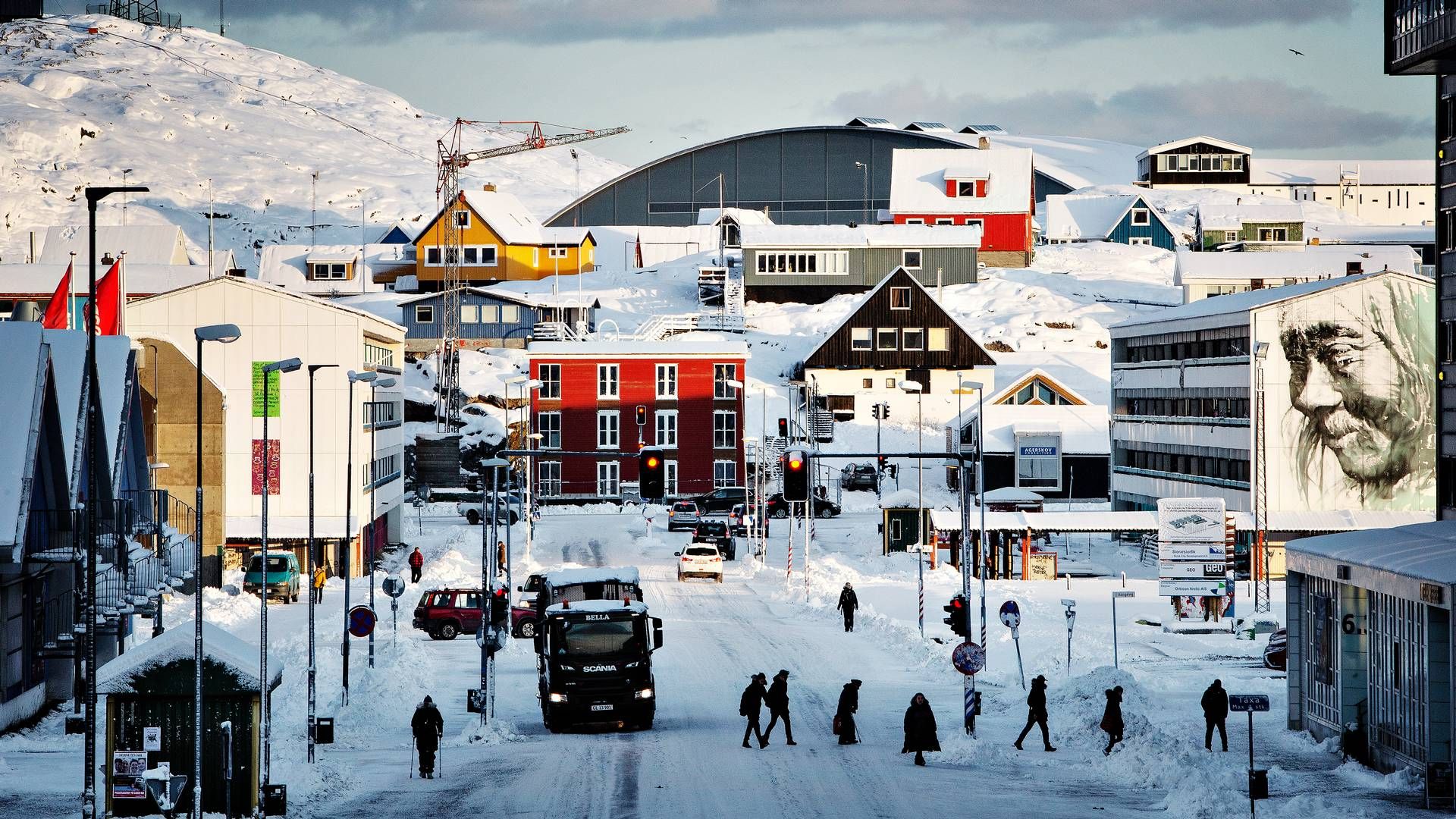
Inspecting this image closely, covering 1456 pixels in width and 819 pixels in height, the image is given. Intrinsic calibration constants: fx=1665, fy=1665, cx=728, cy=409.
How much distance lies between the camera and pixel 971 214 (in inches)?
5064

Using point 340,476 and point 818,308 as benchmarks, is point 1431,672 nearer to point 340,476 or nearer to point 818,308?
point 340,476

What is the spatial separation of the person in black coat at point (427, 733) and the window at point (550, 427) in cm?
6018

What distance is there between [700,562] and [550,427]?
91.0 ft

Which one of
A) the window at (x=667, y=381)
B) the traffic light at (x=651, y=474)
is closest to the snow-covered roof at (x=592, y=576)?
the traffic light at (x=651, y=474)

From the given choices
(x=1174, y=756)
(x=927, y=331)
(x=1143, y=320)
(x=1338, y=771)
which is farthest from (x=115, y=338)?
(x=927, y=331)

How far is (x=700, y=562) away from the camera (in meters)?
62.7

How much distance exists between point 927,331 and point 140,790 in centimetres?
8247

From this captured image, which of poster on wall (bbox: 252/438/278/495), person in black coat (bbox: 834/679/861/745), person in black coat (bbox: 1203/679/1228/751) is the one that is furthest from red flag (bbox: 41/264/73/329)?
person in black coat (bbox: 1203/679/1228/751)

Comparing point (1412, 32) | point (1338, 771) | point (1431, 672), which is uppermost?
point (1412, 32)

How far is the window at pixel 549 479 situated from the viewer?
89812 millimetres

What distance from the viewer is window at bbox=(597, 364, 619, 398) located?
289ft

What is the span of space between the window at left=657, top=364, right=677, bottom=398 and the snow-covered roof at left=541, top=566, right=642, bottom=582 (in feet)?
148

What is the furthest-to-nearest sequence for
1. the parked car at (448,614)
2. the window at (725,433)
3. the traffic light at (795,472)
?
1. the window at (725,433)
2. the parked car at (448,614)
3. the traffic light at (795,472)

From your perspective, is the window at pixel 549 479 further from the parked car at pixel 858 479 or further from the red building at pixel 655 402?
the parked car at pixel 858 479
